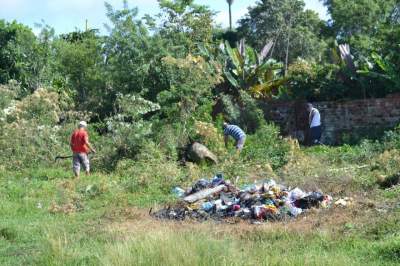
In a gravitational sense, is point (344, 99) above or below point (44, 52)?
below

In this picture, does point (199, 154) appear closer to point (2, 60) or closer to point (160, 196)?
point (160, 196)

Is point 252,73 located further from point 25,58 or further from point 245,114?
point 25,58

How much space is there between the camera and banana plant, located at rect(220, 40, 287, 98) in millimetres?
24984

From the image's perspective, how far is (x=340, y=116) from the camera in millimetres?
22922

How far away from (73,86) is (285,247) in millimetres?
21088

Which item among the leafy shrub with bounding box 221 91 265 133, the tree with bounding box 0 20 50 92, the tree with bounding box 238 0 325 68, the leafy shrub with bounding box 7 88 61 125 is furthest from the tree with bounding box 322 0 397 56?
the leafy shrub with bounding box 7 88 61 125

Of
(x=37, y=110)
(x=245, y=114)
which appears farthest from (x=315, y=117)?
(x=37, y=110)

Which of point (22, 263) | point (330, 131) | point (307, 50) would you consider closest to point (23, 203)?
point (22, 263)

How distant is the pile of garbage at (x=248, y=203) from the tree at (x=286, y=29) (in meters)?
27.5

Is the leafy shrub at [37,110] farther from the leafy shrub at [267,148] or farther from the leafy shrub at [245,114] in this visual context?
the leafy shrub at [267,148]

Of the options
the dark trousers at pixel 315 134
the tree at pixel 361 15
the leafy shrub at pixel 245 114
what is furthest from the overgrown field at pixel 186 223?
the tree at pixel 361 15

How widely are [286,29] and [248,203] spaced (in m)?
30.2

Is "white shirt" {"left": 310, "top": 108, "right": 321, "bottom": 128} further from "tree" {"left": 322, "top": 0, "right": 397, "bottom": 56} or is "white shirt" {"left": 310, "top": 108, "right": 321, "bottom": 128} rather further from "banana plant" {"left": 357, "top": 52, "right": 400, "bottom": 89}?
"tree" {"left": 322, "top": 0, "right": 397, "bottom": 56}

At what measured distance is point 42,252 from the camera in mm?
9227
